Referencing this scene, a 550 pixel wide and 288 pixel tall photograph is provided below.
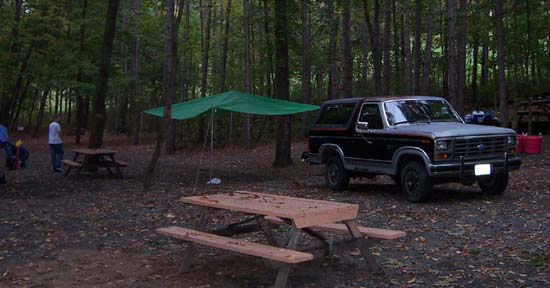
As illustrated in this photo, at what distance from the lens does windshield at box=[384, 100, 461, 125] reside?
1118 cm

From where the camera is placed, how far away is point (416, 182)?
10.5 meters

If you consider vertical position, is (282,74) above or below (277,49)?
below

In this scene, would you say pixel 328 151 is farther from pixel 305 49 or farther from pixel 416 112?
pixel 305 49

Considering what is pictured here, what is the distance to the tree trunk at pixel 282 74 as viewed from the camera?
17.2 m

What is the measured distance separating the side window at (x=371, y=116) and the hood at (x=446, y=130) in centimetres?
59

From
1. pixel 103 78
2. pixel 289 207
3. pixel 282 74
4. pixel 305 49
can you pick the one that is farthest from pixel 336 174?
pixel 305 49

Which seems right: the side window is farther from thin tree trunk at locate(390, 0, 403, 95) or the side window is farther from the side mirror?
thin tree trunk at locate(390, 0, 403, 95)

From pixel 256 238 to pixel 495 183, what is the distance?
5201 mm

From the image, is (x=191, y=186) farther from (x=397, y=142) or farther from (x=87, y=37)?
(x=87, y=37)

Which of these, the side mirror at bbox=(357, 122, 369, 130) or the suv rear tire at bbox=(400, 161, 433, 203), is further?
the side mirror at bbox=(357, 122, 369, 130)

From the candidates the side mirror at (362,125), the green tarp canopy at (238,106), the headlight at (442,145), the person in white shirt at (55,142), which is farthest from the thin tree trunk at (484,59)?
the headlight at (442,145)

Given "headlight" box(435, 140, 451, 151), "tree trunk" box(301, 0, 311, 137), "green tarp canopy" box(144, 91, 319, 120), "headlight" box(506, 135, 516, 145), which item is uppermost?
"tree trunk" box(301, 0, 311, 137)

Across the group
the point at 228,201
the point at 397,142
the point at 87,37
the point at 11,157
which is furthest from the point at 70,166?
the point at 87,37

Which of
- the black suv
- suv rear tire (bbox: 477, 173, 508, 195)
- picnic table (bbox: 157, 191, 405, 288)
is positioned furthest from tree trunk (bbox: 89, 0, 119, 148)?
picnic table (bbox: 157, 191, 405, 288)
